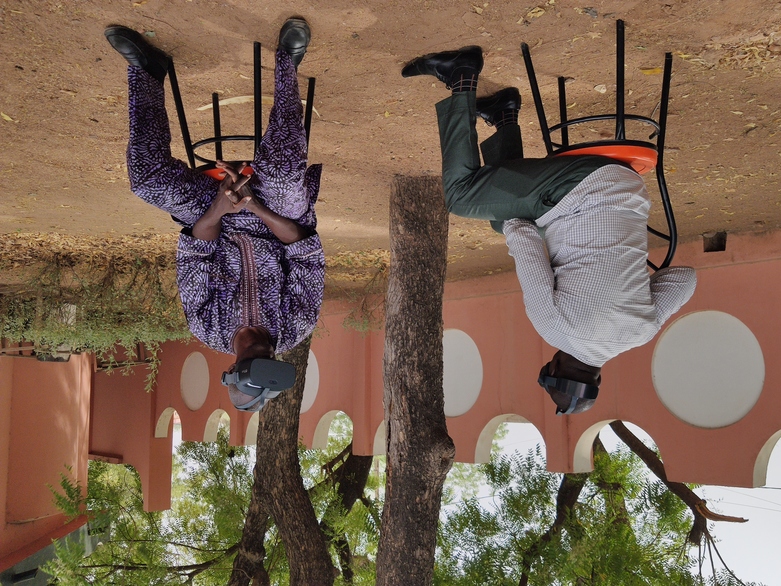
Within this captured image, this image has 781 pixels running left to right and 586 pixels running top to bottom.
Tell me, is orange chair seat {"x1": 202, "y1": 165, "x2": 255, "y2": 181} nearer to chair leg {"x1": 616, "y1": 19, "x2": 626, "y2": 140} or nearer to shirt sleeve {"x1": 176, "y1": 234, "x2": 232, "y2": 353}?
shirt sleeve {"x1": 176, "y1": 234, "x2": 232, "y2": 353}

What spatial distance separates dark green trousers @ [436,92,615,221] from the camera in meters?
1.72

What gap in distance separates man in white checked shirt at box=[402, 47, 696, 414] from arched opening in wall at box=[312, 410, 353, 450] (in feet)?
13.9

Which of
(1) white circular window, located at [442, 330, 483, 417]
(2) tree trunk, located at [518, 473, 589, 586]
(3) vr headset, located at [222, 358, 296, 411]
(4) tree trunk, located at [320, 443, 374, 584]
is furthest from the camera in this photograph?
(4) tree trunk, located at [320, 443, 374, 584]

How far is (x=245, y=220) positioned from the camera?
6.13 ft

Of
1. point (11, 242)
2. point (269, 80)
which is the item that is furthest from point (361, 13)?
point (11, 242)

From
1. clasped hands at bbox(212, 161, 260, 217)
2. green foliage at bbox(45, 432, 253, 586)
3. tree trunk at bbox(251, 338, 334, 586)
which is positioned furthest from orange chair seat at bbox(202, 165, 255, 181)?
green foliage at bbox(45, 432, 253, 586)

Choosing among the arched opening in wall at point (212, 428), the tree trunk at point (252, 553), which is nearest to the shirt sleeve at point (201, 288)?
the tree trunk at point (252, 553)

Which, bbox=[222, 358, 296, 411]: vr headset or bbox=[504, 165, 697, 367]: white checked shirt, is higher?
bbox=[504, 165, 697, 367]: white checked shirt

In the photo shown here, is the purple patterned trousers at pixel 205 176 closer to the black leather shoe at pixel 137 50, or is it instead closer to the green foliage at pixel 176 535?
the black leather shoe at pixel 137 50

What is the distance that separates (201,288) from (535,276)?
2.84 feet

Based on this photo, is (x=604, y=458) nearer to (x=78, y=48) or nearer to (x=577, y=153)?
(x=577, y=153)

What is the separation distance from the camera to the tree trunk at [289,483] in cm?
427

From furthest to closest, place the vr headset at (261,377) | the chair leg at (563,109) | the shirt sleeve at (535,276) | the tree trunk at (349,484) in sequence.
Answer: the tree trunk at (349,484), the chair leg at (563,109), the shirt sleeve at (535,276), the vr headset at (261,377)

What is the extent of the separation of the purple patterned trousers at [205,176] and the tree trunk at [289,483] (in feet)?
8.24
